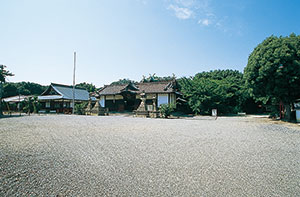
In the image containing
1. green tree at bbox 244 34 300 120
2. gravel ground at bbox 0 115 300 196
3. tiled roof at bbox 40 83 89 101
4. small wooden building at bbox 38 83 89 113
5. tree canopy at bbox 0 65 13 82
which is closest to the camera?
gravel ground at bbox 0 115 300 196

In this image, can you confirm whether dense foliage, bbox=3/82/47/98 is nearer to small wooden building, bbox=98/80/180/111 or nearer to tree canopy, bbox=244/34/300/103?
small wooden building, bbox=98/80/180/111

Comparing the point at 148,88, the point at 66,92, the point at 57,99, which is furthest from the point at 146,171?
the point at 66,92

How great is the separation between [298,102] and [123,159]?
52.3ft

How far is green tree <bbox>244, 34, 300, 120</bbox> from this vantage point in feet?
38.2

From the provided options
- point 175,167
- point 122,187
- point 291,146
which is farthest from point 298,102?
point 122,187

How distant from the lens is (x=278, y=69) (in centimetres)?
1167

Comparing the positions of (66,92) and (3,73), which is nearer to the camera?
(3,73)

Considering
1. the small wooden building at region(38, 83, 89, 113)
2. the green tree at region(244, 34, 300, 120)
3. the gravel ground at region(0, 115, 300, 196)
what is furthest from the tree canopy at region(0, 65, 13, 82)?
the green tree at region(244, 34, 300, 120)

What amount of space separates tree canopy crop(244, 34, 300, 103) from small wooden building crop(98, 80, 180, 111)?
1075cm

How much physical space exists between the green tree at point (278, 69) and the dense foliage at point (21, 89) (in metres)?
44.7

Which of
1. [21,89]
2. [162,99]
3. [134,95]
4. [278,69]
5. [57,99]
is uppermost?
[21,89]

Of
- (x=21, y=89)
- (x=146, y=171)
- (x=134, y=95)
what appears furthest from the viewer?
(x=21, y=89)

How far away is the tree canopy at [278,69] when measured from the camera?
38.2ft

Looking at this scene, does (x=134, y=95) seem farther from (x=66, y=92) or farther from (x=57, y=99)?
(x=66, y=92)
